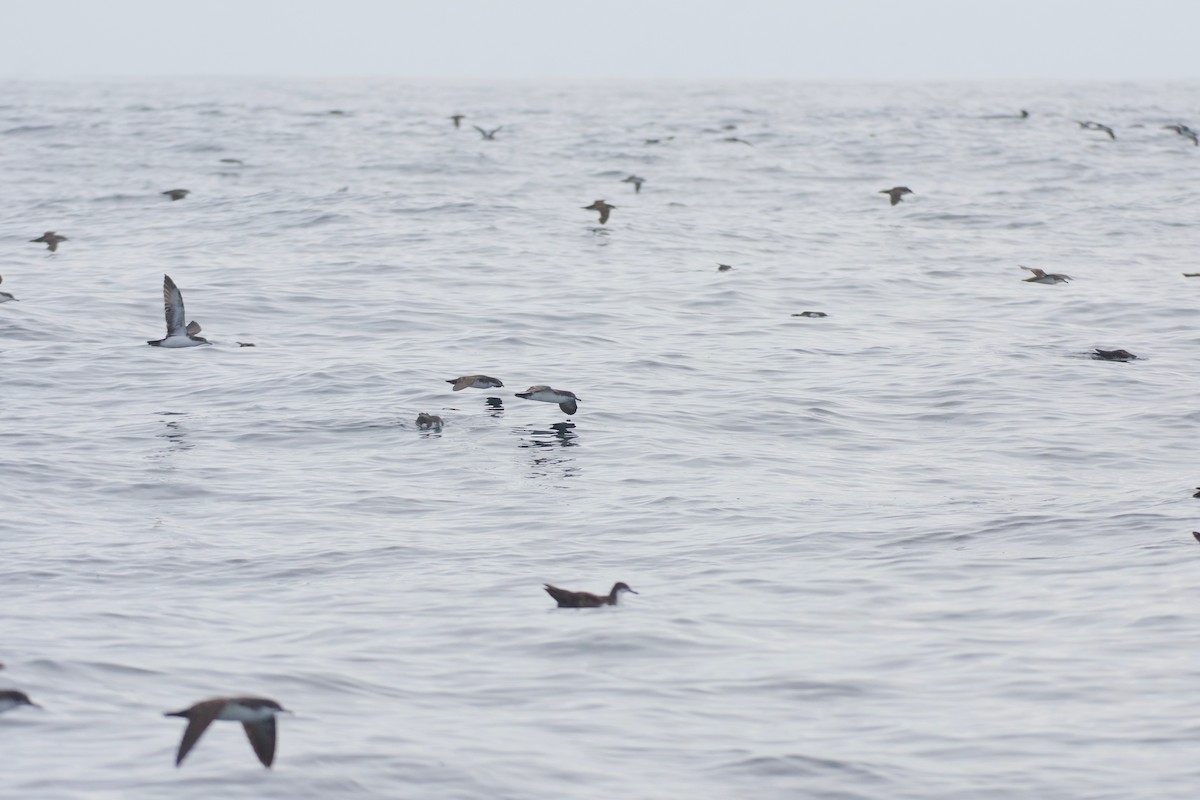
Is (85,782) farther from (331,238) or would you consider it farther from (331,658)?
(331,238)

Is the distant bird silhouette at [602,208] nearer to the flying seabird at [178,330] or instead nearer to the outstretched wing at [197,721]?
the flying seabird at [178,330]

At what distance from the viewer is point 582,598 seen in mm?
12523

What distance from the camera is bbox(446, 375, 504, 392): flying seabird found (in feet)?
65.6

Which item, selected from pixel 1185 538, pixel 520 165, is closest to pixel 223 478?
pixel 1185 538

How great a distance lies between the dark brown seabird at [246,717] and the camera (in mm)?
9078

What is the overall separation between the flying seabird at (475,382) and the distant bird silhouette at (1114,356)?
961 cm

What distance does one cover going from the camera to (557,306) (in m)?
28.2

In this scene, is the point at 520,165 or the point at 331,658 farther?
the point at 520,165

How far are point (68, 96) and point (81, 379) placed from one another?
80.9 m

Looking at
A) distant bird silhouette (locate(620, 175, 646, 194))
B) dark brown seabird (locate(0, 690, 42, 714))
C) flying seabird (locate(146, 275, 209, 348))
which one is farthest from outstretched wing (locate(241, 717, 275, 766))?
distant bird silhouette (locate(620, 175, 646, 194))

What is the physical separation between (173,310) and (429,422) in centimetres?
544

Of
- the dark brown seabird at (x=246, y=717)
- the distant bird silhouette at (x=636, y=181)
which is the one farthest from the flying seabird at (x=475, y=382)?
the distant bird silhouette at (x=636, y=181)

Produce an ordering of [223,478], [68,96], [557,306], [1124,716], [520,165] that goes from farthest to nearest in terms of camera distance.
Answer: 1. [68,96]
2. [520,165]
3. [557,306]
4. [223,478]
5. [1124,716]

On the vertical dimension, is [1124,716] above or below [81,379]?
above
